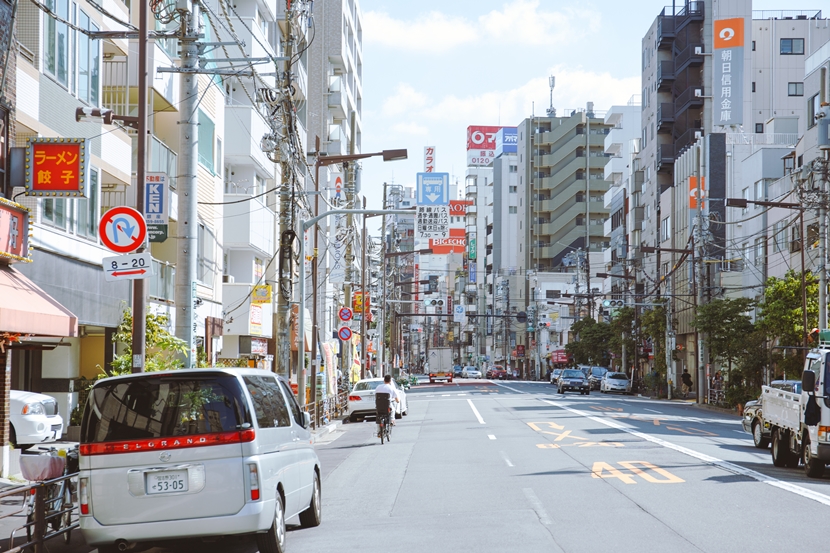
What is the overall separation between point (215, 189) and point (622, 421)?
51.5ft


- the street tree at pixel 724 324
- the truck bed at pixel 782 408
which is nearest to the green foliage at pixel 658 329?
the street tree at pixel 724 324

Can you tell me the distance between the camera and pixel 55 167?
55.5 ft

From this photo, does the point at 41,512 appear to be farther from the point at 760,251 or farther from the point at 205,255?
the point at 760,251

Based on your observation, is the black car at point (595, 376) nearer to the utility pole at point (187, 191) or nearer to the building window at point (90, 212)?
the building window at point (90, 212)

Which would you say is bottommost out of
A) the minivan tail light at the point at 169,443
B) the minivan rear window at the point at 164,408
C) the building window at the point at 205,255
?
the minivan tail light at the point at 169,443

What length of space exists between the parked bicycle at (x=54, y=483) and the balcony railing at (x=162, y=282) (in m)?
16.8

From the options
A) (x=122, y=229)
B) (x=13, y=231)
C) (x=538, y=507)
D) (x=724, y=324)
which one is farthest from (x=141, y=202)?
(x=724, y=324)

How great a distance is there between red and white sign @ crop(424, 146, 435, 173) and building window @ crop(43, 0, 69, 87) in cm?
11863

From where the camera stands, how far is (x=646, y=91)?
9012 cm

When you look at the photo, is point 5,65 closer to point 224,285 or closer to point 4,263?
point 4,263

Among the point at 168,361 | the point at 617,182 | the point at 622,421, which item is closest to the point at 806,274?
the point at 622,421

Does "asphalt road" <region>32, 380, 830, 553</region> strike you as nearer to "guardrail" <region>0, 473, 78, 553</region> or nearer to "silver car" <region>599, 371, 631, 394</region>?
"guardrail" <region>0, 473, 78, 553</region>

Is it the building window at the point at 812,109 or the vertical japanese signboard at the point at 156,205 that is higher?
the building window at the point at 812,109

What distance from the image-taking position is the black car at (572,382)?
62906 millimetres
